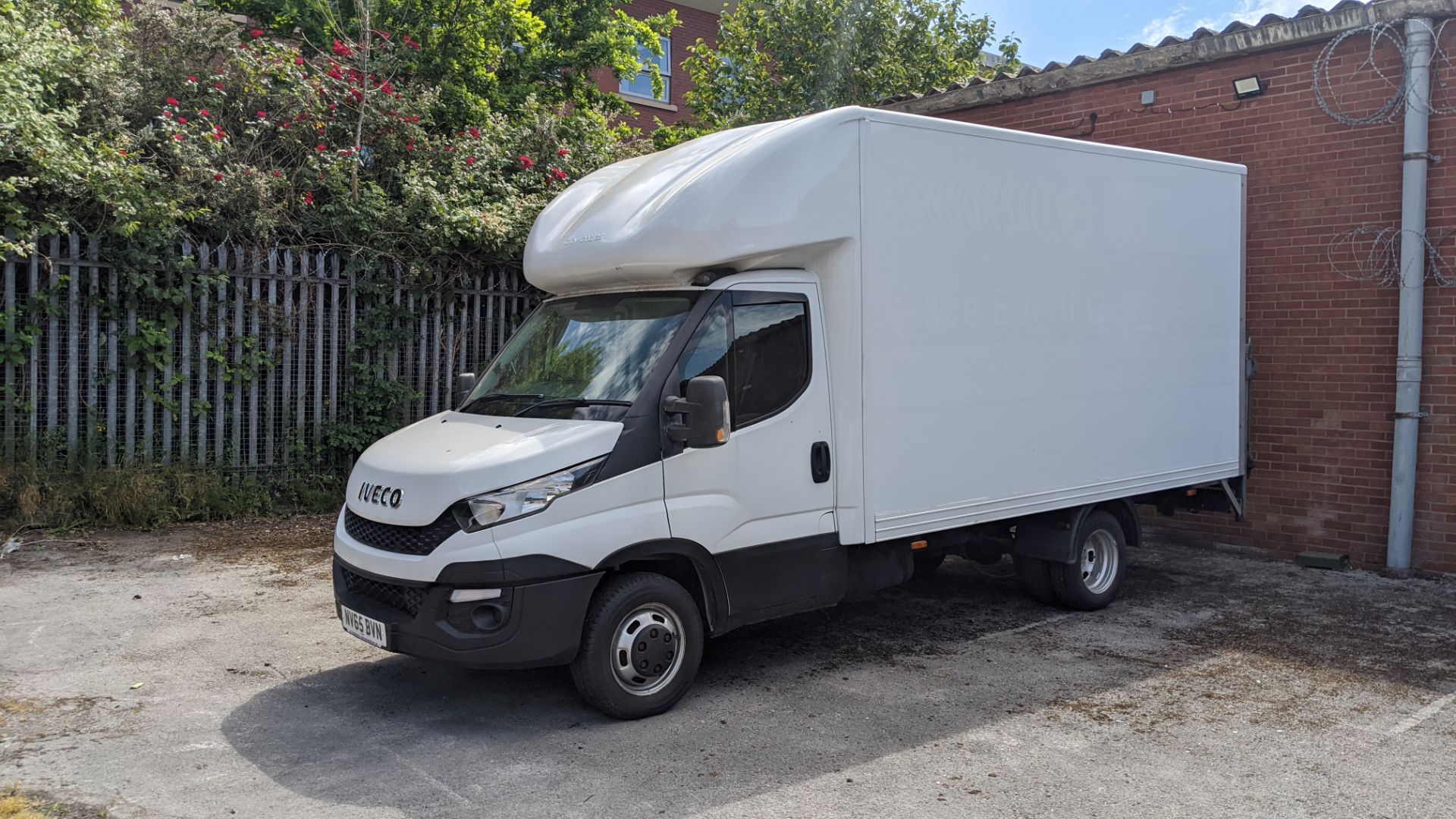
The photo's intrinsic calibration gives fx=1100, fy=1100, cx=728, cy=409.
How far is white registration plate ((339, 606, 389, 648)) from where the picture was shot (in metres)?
4.98

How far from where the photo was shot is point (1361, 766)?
4.75 meters

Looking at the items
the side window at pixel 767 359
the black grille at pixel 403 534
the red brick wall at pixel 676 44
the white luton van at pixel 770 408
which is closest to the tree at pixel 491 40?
the red brick wall at pixel 676 44

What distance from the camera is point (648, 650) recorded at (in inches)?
204

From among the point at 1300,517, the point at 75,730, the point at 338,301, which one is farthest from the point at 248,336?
the point at 1300,517

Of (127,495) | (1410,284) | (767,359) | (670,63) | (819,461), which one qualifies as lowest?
(127,495)

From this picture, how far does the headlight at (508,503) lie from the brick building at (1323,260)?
23.8 ft

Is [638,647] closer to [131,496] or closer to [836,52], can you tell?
[131,496]

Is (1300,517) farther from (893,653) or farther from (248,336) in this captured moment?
(248,336)

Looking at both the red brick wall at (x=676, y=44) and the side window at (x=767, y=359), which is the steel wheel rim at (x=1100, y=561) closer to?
the side window at (x=767, y=359)

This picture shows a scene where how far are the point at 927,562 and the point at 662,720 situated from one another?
260 centimetres

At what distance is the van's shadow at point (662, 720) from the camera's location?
175 inches

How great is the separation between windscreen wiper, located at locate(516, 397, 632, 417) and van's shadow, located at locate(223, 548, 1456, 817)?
1463 mm

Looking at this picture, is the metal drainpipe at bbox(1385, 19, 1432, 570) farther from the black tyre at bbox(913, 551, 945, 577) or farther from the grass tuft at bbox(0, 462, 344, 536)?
the grass tuft at bbox(0, 462, 344, 536)

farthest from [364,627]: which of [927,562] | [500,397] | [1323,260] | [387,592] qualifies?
[1323,260]
